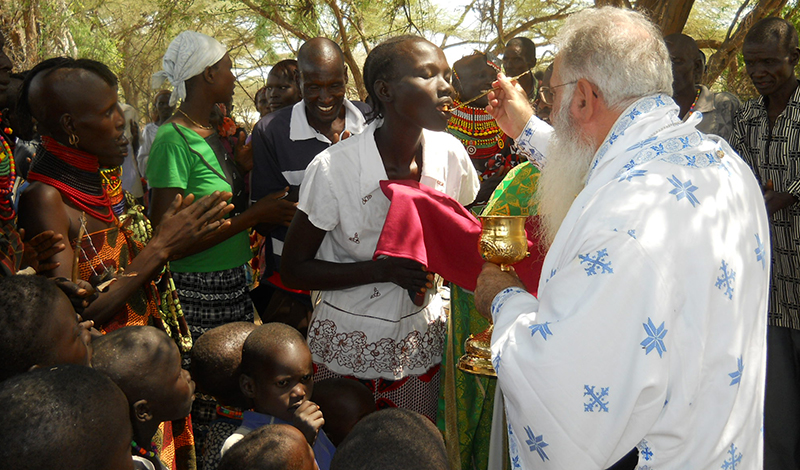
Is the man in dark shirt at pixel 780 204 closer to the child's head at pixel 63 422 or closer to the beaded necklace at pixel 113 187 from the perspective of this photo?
the beaded necklace at pixel 113 187

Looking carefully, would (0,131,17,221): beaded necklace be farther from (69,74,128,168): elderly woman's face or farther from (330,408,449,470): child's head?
(330,408,449,470): child's head

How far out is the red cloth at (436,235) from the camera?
278 cm

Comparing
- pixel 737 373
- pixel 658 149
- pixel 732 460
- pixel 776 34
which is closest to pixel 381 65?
pixel 658 149

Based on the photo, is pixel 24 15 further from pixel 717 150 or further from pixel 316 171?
pixel 717 150

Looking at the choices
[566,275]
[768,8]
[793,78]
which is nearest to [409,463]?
[566,275]

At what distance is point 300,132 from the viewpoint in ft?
13.6

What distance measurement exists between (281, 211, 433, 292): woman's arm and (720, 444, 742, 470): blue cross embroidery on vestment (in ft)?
4.44

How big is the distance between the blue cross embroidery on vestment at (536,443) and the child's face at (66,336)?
4.78 feet

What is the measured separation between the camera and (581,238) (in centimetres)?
179

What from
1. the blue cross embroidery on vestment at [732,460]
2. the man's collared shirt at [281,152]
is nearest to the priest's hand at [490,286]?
the blue cross embroidery on vestment at [732,460]

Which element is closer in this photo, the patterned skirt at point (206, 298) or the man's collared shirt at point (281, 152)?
the patterned skirt at point (206, 298)

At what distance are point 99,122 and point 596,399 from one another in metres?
2.38

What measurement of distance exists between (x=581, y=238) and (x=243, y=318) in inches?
98.6

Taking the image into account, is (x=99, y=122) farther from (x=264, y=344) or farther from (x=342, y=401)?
(x=342, y=401)
